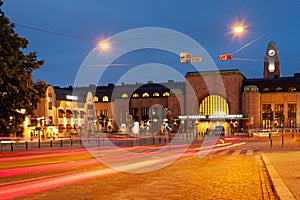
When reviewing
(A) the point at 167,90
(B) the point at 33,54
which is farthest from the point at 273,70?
(B) the point at 33,54

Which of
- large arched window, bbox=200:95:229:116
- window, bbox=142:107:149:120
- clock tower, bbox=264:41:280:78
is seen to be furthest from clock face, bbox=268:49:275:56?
window, bbox=142:107:149:120

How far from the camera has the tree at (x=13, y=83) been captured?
23625mm

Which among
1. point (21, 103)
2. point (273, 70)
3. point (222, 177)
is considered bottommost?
point (222, 177)

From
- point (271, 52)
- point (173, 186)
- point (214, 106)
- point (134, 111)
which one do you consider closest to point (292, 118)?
point (214, 106)

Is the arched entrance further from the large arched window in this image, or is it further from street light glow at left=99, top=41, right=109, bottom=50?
street light glow at left=99, top=41, right=109, bottom=50

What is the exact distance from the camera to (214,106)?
9588 centimetres

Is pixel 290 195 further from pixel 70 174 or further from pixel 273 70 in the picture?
pixel 273 70

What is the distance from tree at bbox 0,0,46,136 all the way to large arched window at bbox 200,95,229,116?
238ft

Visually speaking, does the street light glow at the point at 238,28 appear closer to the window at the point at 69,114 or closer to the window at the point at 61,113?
the window at the point at 61,113

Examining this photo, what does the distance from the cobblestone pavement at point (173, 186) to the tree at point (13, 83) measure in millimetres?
11821

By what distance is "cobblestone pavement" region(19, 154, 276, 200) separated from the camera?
33.7 feet

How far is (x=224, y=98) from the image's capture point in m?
94.4

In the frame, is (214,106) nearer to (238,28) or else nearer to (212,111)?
(212,111)

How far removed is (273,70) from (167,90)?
167ft
